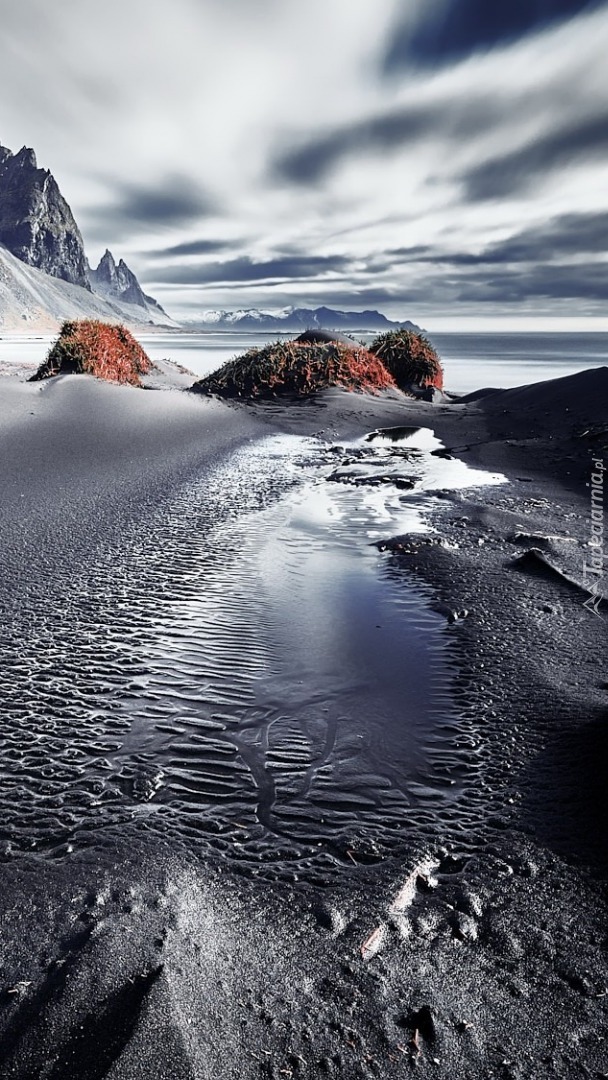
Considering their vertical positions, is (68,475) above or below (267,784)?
above

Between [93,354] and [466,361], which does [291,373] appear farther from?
[466,361]

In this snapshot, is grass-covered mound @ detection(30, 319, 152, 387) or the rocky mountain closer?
grass-covered mound @ detection(30, 319, 152, 387)

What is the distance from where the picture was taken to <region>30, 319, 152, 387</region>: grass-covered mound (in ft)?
41.4

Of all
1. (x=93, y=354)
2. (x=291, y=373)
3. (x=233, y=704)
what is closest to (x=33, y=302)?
(x=93, y=354)

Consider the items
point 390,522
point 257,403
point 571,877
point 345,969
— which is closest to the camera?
point 345,969

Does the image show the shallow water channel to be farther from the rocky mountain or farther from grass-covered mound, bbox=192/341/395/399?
the rocky mountain

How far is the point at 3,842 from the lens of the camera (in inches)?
70.7

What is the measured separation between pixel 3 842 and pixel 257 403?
40.5ft

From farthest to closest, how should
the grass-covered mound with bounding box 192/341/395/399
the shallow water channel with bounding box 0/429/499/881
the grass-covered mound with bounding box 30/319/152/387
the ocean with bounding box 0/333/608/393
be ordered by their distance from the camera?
the ocean with bounding box 0/333/608/393 → the grass-covered mound with bounding box 192/341/395/399 → the grass-covered mound with bounding box 30/319/152/387 → the shallow water channel with bounding box 0/429/499/881

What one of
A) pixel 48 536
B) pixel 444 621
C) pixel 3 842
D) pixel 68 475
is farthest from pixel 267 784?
pixel 68 475

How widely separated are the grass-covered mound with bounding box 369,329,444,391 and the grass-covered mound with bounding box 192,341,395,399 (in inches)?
83.9

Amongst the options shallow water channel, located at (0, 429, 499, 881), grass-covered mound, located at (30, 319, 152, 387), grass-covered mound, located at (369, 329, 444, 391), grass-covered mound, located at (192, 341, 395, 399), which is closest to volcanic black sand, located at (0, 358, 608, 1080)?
shallow water channel, located at (0, 429, 499, 881)

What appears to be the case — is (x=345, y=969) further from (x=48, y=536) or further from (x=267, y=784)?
(x=48, y=536)

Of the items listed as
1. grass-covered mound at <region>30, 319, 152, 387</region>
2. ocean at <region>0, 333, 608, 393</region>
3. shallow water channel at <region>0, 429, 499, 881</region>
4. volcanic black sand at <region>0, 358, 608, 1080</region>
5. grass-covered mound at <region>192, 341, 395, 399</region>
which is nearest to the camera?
volcanic black sand at <region>0, 358, 608, 1080</region>
